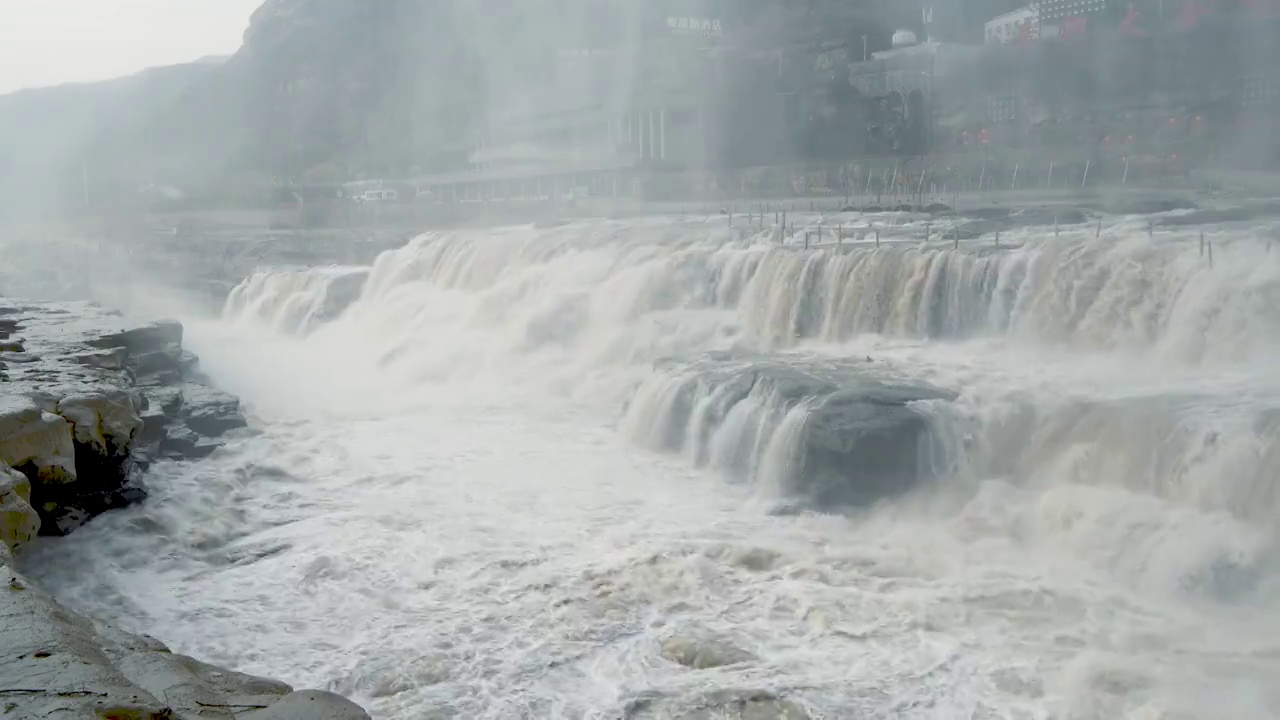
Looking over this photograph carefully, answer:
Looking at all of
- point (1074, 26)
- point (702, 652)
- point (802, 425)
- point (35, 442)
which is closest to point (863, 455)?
point (802, 425)

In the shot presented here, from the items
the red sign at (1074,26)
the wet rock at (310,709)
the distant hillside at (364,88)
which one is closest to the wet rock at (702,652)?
the wet rock at (310,709)

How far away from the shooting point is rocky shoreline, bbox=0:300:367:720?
9.31ft

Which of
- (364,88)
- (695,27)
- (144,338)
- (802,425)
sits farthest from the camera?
(364,88)

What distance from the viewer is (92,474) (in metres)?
6.89

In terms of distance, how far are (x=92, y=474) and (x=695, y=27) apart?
4364 centimetres

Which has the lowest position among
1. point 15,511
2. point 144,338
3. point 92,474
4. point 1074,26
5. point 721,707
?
point 721,707

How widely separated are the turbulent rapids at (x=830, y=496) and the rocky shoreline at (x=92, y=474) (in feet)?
2.01

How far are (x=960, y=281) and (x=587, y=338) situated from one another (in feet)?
15.0

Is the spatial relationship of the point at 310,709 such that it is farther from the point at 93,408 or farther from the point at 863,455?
the point at 863,455

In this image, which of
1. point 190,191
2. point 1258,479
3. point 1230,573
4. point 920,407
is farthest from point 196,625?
point 190,191

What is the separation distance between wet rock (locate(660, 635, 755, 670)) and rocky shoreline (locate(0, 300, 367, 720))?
184 cm

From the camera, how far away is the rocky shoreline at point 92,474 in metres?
2.84

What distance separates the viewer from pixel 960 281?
9766mm

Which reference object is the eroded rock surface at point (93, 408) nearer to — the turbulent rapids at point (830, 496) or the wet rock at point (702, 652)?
the turbulent rapids at point (830, 496)
